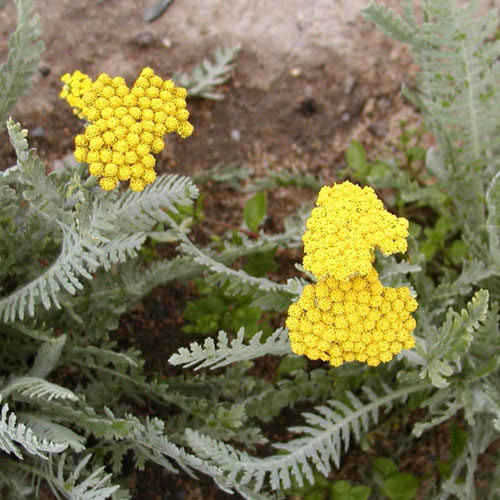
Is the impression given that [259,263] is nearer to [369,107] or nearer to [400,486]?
[400,486]

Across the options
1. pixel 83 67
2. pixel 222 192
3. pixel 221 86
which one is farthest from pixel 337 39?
pixel 83 67

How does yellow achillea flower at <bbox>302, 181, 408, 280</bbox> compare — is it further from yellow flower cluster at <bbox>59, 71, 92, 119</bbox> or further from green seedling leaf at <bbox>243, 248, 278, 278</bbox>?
green seedling leaf at <bbox>243, 248, 278, 278</bbox>

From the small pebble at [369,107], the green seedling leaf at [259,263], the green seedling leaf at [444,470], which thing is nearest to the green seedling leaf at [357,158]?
the small pebble at [369,107]

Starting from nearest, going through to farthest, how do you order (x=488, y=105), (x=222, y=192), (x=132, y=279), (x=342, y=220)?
(x=342, y=220) → (x=132, y=279) → (x=488, y=105) → (x=222, y=192)

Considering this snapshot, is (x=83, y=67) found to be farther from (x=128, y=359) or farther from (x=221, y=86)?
(x=128, y=359)

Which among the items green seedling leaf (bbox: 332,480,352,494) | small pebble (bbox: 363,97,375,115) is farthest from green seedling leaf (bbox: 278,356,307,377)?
small pebble (bbox: 363,97,375,115)

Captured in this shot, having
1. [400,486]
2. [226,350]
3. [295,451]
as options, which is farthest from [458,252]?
[226,350]

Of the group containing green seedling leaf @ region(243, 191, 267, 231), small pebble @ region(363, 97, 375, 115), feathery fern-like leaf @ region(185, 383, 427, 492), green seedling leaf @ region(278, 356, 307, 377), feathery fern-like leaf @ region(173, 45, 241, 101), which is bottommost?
green seedling leaf @ region(278, 356, 307, 377)
